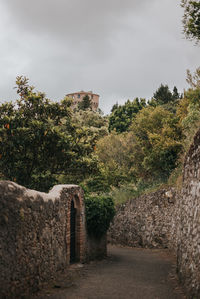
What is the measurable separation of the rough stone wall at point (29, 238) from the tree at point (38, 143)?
16.4 feet

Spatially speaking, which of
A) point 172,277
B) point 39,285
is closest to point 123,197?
point 172,277

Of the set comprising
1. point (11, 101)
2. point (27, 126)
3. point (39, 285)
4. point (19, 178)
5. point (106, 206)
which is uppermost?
point (11, 101)

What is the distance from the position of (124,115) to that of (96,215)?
111 feet

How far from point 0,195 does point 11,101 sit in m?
10.6

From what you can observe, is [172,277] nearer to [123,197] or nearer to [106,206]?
[106,206]

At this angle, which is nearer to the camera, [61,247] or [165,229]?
[61,247]

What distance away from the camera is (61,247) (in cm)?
979

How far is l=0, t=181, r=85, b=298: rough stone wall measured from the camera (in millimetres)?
6027

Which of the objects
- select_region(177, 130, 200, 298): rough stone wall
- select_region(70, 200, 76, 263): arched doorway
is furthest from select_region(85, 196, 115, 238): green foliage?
select_region(177, 130, 200, 298): rough stone wall

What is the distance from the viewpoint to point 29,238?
23.2 feet

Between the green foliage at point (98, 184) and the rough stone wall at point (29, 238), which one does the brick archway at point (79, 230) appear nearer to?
the rough stone wall at point (29, 238)

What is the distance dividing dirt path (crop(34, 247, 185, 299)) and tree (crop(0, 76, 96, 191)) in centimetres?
512

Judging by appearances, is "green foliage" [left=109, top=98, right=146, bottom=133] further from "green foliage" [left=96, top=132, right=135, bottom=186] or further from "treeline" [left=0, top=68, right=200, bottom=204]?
"treeline" [left=0, top=68, right=200, bottom=204]

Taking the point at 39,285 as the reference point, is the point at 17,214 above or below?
above
